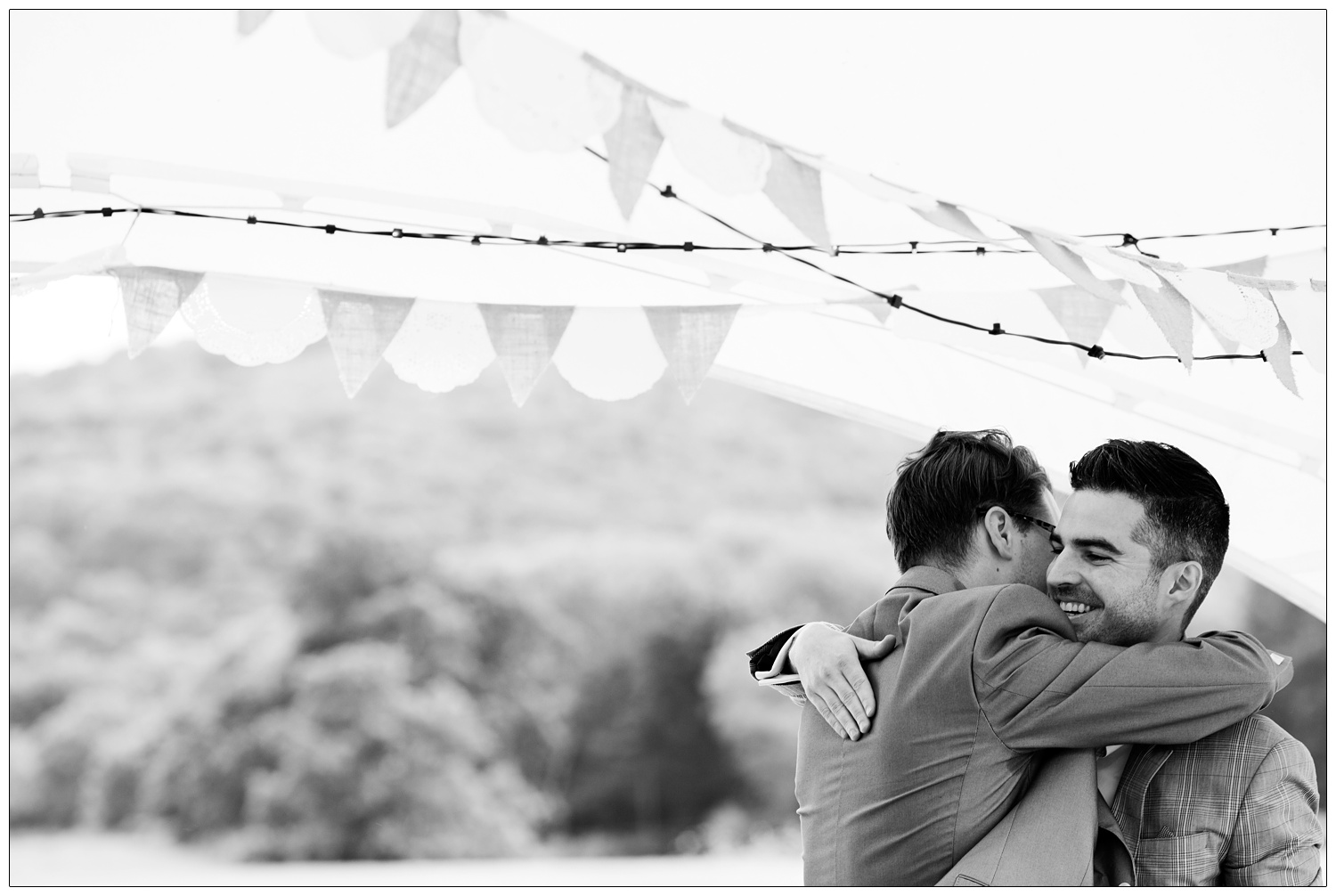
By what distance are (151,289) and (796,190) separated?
1504 mm

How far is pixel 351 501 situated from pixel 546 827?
18.6 feet

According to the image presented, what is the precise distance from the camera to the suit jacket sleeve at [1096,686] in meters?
1.48

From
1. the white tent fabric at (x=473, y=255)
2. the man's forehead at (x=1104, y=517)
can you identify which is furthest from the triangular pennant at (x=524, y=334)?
the man's forehead at (x=1104, y=517)

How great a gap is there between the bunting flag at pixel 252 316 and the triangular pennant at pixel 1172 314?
1521mm

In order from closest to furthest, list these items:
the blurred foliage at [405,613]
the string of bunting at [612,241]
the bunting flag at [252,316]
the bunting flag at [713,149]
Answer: the bunting flag at [713,149], the string of bunting at [612,241], the bunting flag at [252,316], the blurred foliage at [405,613]

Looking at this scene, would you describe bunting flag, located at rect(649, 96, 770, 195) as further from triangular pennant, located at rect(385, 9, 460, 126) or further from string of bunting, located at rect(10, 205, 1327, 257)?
string of bunting, located at rect(10, 205, 1327, 257)

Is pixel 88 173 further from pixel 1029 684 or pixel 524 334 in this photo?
pixel 1029 684

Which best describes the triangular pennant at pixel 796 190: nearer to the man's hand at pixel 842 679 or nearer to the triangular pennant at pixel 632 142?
the triangular pennant at pixel 632 142

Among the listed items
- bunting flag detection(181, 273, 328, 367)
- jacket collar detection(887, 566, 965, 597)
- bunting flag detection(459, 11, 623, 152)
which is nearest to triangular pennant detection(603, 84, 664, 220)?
bunting flag detection(459, 11, 623, 152)

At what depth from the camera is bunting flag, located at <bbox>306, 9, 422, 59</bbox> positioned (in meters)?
1.26

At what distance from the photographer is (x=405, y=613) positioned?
17.1 m

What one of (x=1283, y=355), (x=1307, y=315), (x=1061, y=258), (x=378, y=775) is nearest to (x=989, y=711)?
(x=1061, y=258)

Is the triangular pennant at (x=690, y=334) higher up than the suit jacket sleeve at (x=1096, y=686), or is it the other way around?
the triangular pennant at (x=690, y=334)

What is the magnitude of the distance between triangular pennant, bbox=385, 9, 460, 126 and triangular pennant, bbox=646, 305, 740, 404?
4.15 feet
